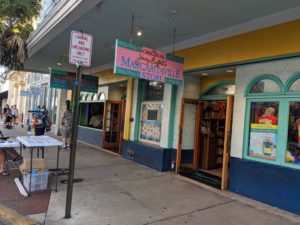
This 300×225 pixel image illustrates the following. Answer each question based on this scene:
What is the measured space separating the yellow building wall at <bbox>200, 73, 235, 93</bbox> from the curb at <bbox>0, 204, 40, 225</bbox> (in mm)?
5523

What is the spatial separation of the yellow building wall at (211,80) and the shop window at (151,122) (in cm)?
143

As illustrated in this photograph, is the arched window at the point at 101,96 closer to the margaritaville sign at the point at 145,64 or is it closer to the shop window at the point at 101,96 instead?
the shop window at the point at 101,96

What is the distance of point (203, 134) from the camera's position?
311 inches

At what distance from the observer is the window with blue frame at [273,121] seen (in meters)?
4.84

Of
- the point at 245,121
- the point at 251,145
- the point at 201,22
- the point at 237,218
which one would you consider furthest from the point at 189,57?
the point at 237,218

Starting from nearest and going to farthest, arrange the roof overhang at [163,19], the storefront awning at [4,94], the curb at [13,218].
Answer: the curb at [13,218] < the roof overhang at [163,19] < the storefront awning at [4,94]

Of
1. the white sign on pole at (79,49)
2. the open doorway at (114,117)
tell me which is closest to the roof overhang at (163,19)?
Answer: the white sign on pole at (79,49)

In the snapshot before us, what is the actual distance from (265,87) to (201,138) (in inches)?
118

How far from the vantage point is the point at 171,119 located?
7469 millimetres

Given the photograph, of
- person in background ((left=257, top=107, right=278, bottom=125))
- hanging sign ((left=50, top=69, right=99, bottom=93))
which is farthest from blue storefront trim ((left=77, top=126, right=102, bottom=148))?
person in background ((left=257, top=107, right=278, bottom=125))

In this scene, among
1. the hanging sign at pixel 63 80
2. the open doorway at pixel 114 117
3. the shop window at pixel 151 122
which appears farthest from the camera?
the open doorway at pixel 114 117

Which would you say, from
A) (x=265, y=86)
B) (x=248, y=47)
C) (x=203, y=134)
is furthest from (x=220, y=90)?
(x=265, y=86)

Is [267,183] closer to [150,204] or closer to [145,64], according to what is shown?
[150,204]

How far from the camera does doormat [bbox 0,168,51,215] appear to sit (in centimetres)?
422
